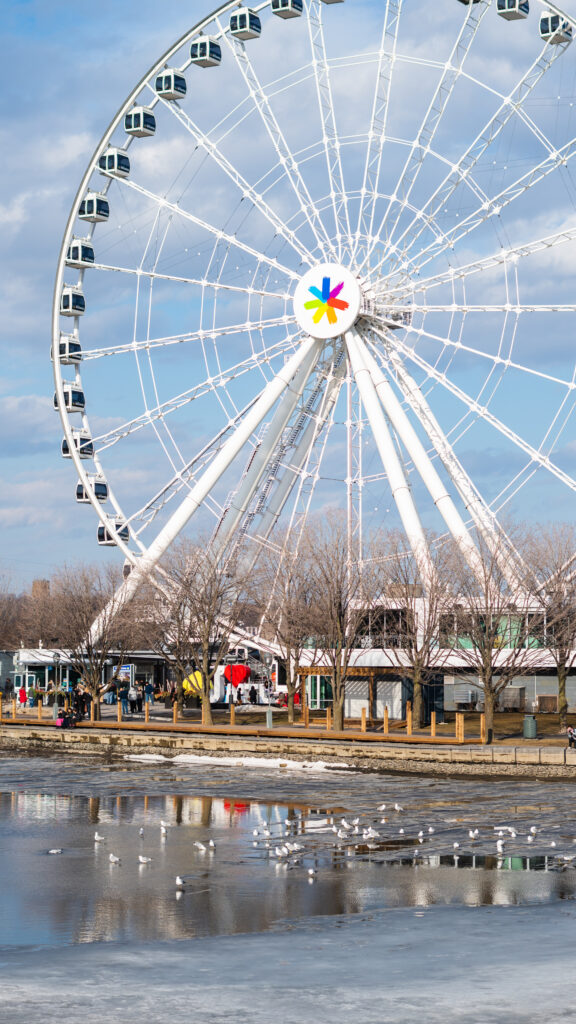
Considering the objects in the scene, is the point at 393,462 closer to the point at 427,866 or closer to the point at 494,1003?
the point at 427,866

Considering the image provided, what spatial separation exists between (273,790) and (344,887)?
13153 mm

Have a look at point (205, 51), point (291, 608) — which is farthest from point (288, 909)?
point (205, 51)

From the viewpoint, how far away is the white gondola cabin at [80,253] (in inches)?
2029

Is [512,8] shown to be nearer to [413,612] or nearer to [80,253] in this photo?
[80,253]

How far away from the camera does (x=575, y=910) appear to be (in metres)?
16.3

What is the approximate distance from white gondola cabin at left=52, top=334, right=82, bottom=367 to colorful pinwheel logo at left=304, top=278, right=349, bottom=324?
9.67 meters

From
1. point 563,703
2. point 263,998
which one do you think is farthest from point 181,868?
point 563,703

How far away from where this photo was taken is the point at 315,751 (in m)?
39.0

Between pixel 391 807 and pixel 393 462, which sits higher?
pixel 393 462

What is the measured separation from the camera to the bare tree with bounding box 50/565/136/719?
55531 mm

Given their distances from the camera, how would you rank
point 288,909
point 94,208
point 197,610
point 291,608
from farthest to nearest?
1. point 291,608
2. point 197,610
3. point 94,208
4. point 288,909

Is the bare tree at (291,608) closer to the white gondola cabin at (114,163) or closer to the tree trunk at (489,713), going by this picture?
the tree trunk at (489,713)

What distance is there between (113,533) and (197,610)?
189 inches

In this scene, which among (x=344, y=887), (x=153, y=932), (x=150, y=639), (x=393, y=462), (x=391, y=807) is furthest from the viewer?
(x=150, y=639)
